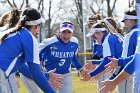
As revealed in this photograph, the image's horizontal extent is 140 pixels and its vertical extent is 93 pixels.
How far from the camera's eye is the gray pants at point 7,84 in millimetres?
5383

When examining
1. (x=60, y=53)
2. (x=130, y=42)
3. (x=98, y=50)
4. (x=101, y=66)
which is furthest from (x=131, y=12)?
(x=98, y=50)

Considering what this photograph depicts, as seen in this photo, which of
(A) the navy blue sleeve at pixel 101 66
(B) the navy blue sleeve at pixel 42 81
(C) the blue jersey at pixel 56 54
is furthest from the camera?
(C) the blue jersey at pixel 56 54

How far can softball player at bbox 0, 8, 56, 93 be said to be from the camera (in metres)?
A: 5.15

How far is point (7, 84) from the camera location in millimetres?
5473

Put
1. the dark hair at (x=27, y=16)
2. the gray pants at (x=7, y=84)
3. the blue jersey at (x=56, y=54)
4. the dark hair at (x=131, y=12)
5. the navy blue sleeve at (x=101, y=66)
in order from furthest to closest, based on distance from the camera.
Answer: the blue jersey at (x=56, y=54)
the navy blue sleeve at (x=101, y=66)
the dark hair at (x=131, y=12)
the dark hair at (x=27, y=16)
the gray pants at (x=7, y=84)

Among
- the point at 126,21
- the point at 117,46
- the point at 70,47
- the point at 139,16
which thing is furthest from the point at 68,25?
the point at 139,16

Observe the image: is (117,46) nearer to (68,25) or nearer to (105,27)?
(105,27)

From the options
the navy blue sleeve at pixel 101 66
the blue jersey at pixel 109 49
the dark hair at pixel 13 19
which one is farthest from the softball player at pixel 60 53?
the dark hair at pixel 13 19

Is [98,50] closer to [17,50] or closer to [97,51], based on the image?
[97,51]

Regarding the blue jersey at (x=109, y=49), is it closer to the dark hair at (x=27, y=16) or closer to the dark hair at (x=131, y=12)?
the dark hair at (x=131, y=12)

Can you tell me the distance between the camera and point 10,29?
17.9 ft

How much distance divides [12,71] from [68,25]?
363 cm

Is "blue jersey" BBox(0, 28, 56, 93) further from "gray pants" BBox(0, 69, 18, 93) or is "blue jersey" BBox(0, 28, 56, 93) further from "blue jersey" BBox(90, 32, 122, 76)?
"blue jersey" BBox(90, 32, 122, 76)

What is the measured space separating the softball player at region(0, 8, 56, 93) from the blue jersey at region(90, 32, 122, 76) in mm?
2375
